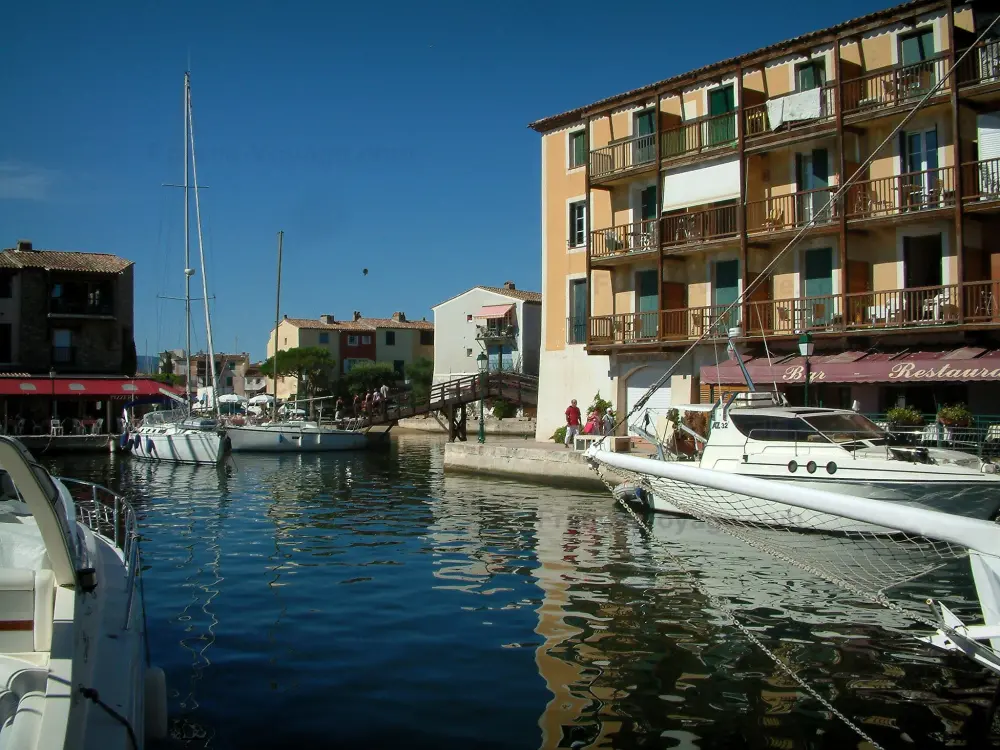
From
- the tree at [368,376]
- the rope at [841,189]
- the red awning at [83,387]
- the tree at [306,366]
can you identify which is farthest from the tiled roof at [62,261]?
the rope at [841,189]

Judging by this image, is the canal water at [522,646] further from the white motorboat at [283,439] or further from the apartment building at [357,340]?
the apartment building at [357,340]

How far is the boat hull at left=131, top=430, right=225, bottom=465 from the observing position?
117 feet

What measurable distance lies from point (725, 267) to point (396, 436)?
30009mm

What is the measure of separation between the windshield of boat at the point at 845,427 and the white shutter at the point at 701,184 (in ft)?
40.9

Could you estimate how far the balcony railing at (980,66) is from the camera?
2278cm

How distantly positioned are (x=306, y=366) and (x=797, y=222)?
50.5 meters

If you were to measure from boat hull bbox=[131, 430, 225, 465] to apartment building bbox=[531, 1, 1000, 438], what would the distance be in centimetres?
1318

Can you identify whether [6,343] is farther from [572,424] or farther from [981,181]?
[981,181]

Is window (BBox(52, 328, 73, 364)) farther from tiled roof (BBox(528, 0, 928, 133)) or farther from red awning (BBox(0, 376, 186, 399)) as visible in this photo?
tiled roof (BBox(528, 0, 928, 133))

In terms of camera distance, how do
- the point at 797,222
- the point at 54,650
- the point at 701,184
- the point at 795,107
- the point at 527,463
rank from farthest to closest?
the point at 701,184 → the point at 527,463 → the point at 797,222 → the point at 795,107 → the point at 54,650

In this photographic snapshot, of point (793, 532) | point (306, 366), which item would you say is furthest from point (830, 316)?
point (306, 366)

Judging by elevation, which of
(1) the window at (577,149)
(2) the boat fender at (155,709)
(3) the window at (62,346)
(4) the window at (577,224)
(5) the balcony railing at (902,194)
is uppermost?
(1) the window at (577,149)

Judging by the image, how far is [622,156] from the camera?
3172 centimetres

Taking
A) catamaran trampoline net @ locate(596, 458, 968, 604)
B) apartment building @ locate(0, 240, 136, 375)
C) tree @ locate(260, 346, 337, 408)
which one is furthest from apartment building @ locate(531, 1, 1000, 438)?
tree @ locate(260, 346, 337, 408)
